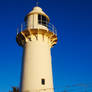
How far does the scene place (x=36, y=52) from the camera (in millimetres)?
17922

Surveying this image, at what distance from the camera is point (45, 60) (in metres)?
17.8

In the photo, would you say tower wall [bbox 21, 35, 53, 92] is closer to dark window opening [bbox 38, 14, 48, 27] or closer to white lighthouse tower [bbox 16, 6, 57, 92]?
white lighthouse tower [bbox 16, 6, 57, 92]

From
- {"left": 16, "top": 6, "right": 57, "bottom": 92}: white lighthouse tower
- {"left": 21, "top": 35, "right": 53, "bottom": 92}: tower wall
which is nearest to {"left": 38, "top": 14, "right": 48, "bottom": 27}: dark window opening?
{"left": 16, "top": 6, "right": 57, "bottom": 92}: white lighthouse tower

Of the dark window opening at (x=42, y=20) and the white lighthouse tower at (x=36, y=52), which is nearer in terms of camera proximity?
the white lighthouse tower at (x=36, y=52)

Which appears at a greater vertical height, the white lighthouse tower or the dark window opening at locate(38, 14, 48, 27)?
the dark window opening at locate(38, 14, 48, 27)

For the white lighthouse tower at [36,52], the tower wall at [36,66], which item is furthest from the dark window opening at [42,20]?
the tower wall at [36,66]

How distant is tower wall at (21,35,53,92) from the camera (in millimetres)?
16125

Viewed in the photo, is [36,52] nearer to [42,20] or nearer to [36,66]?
[36,66]

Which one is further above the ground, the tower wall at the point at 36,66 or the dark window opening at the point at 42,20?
the dark window opening at the point at 42,20

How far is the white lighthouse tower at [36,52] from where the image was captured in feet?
53.4

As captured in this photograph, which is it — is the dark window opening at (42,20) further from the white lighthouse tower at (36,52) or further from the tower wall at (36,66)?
the tower wall at (36,66)

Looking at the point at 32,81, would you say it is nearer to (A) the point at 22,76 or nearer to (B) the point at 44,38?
(A) the point at 22,76

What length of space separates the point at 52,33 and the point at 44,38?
1369 millimetres

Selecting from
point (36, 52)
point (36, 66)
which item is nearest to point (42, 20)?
point (36, 52)
